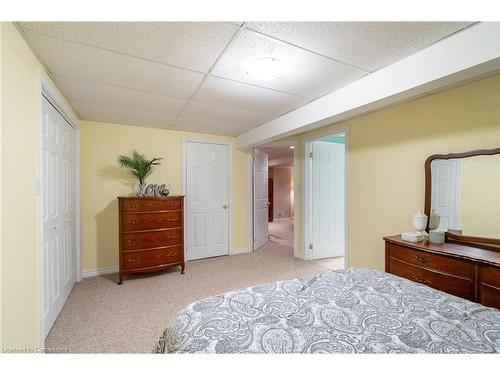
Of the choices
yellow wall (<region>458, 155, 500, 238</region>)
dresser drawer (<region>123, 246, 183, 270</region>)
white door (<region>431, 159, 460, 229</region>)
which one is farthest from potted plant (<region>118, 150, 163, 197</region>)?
yellow wall (<region>458, 155, 500, 238</region>)

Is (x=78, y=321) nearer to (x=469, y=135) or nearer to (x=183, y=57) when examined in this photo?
(x=183, y=57)

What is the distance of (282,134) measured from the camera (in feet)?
9.74

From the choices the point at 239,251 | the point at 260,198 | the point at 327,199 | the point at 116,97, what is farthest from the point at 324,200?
the point at 116,97

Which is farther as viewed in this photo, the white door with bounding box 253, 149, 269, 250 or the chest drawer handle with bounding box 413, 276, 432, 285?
the white door with bounding box 253, 149, 269, 250

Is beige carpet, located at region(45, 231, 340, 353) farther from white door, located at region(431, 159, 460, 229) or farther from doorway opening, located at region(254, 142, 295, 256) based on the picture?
white door, located at region(431, 159, 460, 229)

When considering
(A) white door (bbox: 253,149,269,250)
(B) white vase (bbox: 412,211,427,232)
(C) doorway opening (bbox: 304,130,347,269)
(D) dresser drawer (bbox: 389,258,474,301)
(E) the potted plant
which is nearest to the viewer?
(D) dresser drawer (bbox: 389,258,474,301)

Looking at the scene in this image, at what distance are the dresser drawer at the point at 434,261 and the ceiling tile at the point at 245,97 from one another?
173cm

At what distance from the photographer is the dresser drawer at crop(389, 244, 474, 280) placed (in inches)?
63.1

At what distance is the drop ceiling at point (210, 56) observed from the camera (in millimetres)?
1318

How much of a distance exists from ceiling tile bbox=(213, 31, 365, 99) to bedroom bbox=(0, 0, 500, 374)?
2 cm

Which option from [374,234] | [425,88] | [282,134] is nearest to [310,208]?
[374,234]

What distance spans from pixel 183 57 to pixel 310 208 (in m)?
2.93

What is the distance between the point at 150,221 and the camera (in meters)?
2.94

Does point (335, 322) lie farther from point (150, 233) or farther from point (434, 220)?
point (150, 233)
